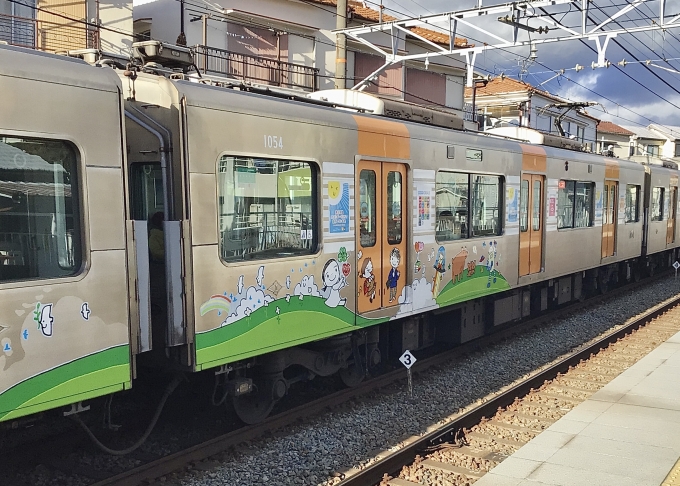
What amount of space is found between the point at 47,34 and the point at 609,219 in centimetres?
1257

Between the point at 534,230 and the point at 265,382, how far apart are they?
6555 mm

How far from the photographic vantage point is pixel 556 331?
40.4 ft

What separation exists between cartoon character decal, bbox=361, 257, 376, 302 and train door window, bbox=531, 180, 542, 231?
4962 millimetres

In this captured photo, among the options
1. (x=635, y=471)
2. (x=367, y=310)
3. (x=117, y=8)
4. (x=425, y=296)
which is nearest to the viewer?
(x=635, y=471)

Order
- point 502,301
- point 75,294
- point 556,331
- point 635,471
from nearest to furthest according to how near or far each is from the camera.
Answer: point 75,294
point 635,471
point 502,301
point 556,331

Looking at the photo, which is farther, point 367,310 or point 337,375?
point 337,375

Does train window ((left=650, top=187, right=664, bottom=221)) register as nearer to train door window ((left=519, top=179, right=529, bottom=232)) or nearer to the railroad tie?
train door window ((left=519, top=179, right=529, bottom=232))

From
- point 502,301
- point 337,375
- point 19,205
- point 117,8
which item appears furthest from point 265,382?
point 117,8

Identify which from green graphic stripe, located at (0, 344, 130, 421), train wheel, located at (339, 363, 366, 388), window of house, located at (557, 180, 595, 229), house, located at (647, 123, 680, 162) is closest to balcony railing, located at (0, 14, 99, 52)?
train wheel, located at (339, 363, 366, 388)

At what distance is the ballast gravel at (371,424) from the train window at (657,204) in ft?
27.7

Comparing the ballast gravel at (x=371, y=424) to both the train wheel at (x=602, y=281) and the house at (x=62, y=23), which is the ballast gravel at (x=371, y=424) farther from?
the house at (x=62, y=23)

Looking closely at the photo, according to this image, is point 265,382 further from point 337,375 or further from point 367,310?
point 337,375

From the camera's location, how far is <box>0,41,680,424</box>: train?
4414mm

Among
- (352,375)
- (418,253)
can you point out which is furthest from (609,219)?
(352,375)
